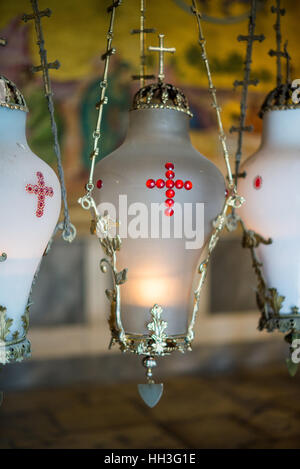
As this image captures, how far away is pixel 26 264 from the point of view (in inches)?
41.6

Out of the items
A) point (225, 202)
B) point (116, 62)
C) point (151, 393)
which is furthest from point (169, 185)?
point (116, 62)

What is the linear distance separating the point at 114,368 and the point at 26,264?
3085 mm

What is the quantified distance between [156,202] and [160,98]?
252mm

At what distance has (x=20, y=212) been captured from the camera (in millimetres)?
1001

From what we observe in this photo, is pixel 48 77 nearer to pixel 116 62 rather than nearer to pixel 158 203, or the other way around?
pixel 158 203

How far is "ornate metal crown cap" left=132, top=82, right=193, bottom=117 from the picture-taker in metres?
1.15

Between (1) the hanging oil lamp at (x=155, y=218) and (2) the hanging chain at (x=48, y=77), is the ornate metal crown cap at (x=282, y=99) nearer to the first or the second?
(1) the hanging oil lamp at (x=155, y=218)

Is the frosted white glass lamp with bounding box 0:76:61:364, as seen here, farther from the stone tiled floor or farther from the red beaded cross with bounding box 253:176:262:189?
the stone tiled floor

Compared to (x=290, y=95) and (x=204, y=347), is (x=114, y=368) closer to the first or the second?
(x=204, y=347)

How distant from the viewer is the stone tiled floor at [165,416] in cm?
251

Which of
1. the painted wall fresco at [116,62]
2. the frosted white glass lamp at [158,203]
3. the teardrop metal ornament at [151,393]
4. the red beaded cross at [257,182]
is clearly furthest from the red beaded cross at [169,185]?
the painted wall fresco at [116,62]

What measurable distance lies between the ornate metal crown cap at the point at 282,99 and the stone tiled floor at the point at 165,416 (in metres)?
1.71

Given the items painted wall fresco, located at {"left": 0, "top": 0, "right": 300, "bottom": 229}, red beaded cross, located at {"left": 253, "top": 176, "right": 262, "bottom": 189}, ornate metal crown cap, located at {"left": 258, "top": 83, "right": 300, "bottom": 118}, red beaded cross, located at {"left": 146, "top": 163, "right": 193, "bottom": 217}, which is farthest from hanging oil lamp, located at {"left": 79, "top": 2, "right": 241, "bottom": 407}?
painted wall fresco, located at {"left": 0, "top": 0, "right": 300, "bottom": 229}
